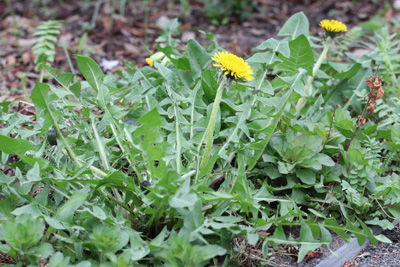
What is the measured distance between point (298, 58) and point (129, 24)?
2731 millimetres

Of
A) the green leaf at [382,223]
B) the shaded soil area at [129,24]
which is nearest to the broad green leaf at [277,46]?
the green leaf at [382,223]

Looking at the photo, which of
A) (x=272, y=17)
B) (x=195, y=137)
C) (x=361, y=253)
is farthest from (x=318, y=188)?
(x=272, y=17)

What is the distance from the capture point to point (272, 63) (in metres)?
2.28

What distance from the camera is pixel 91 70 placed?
211 centimetres

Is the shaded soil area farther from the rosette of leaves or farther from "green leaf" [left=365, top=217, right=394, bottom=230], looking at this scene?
"green leaf" [left=365, top=217, right=394, bottom=230]

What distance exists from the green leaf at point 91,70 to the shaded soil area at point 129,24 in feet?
4.43

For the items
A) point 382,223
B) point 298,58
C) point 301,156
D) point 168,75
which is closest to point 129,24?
point 168,75

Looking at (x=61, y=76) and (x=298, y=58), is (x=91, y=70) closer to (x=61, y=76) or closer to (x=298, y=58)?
(x=61, y=76)

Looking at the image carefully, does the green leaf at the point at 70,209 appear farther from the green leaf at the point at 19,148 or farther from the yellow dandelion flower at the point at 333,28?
the yellow dandelion flower at the point at 333,28

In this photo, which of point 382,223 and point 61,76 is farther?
point 61,76

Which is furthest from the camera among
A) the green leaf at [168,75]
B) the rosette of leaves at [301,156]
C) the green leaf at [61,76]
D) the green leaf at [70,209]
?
the green leaf at [168,75]

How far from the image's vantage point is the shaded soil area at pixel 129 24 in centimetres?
375

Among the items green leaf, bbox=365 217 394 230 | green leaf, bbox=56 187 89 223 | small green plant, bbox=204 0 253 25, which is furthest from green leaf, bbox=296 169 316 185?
small green plant, bbox=204 0 253 25

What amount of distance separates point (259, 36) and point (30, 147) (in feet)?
10.3
